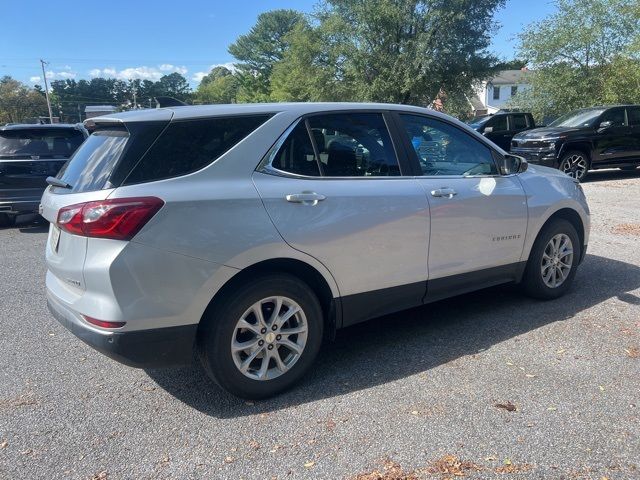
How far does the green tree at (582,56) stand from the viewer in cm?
2108

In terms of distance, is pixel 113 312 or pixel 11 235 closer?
pixel 113 312

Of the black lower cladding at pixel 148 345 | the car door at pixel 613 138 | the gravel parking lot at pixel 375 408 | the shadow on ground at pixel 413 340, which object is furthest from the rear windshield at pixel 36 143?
the car door at pixel 613 138

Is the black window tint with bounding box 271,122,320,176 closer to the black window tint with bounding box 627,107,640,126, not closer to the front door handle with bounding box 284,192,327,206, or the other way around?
the front door handle with bounding box 284,192,327,206

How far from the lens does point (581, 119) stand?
13727 millimetres

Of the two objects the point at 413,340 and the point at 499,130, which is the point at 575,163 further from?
the point at 413,340

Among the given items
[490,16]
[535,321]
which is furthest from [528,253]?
[490,16]

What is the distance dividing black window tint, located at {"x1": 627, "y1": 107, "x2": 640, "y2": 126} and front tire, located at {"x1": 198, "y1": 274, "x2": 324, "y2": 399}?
13.8 meters

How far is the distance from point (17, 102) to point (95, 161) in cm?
7643

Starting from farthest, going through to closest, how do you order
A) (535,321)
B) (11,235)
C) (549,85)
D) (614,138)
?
(549,85), (614,138), (11,235), (535,321)

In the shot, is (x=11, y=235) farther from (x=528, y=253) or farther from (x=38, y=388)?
(x=528, y=253)

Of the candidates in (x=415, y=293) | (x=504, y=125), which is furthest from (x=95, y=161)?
(x=504, y=125)

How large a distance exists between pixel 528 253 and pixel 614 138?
10.9 meters

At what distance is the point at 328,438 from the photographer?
2838 millimetres

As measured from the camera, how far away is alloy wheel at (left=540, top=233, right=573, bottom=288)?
15.6 ft
